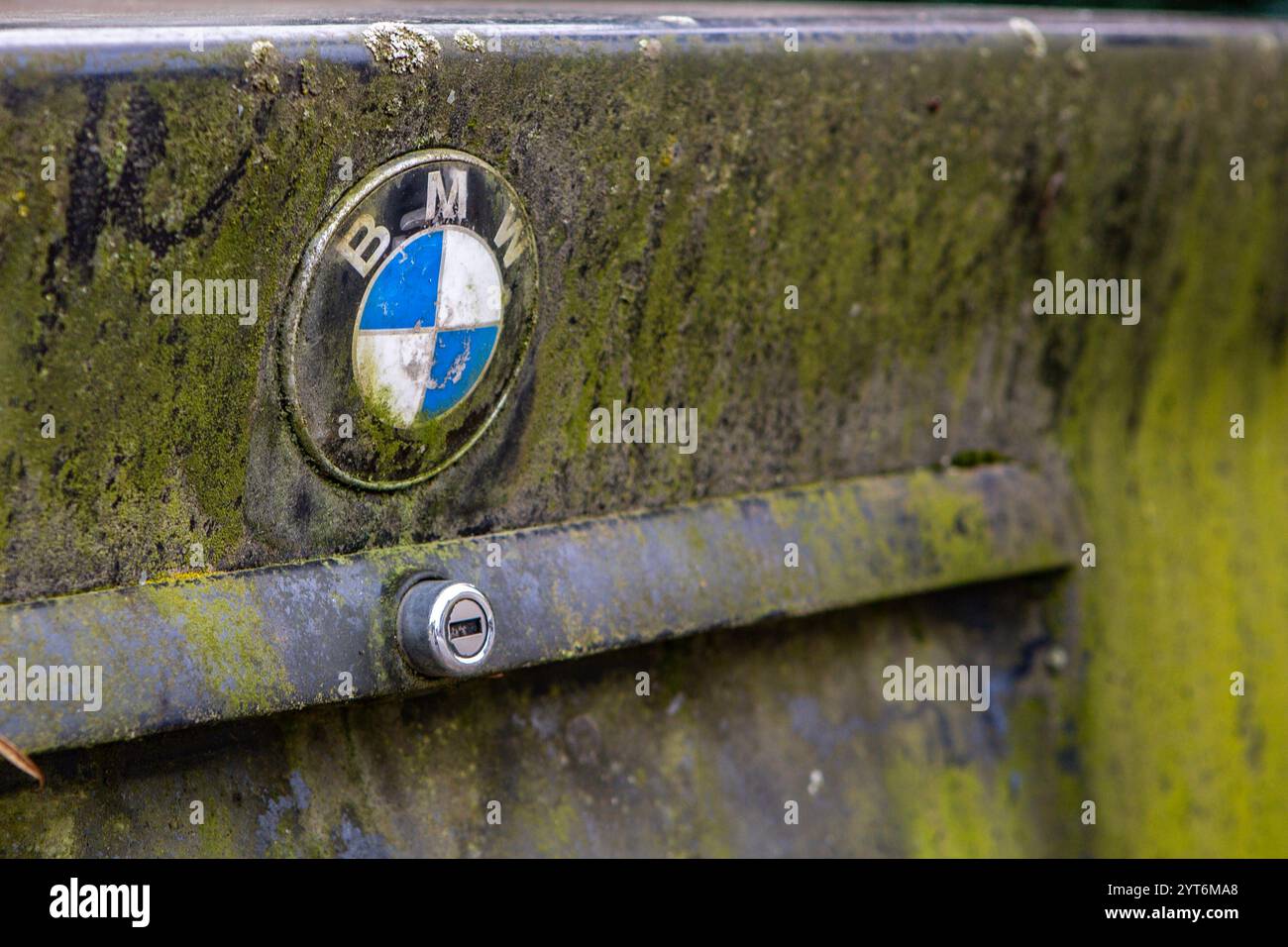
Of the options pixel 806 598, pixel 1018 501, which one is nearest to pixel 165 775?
pixel 806 598

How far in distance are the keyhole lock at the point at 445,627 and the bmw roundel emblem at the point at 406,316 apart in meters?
0.13

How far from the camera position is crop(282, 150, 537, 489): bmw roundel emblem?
Answer: 55.1 inches

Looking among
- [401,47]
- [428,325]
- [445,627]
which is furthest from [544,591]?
[401,47]

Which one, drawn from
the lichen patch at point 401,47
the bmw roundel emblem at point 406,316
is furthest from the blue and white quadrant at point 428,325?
the lichen patch at point 401,47

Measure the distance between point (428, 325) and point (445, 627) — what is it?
303 mm

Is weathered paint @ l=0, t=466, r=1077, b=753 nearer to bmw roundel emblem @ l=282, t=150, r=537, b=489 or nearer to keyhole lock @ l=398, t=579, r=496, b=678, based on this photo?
keyhole lock @ l=398, t=579, r=496, b=678

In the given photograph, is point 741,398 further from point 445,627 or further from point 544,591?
point 445,627

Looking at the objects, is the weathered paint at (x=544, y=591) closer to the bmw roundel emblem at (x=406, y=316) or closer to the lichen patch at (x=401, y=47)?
the bmw roundel emblem at (x=406, y=316)

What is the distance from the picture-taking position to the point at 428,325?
4.80ft

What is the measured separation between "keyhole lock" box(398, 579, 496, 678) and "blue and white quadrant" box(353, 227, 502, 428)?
18 centimetres

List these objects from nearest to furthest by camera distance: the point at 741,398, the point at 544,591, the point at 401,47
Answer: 1. the point at 401,47
2. the point at 544,591
3. the point at 741,398

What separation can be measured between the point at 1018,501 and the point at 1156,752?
453 mm
